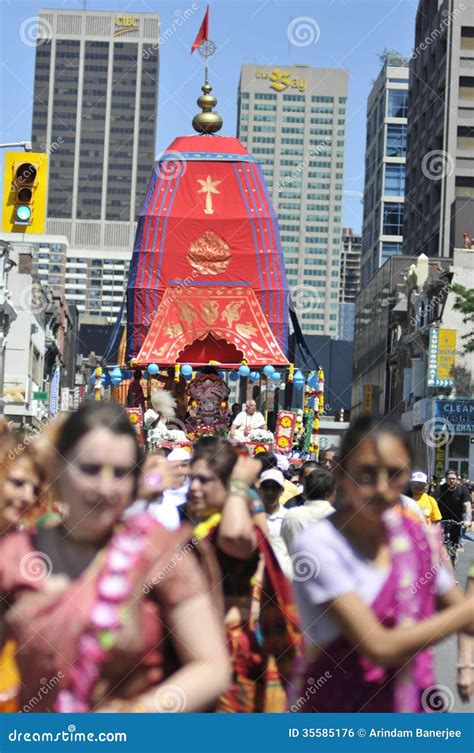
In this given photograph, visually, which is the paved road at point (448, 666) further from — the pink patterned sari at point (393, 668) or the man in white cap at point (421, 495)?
the man in white cap at point (421, 495)

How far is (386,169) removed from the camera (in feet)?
325

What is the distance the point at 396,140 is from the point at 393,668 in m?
101

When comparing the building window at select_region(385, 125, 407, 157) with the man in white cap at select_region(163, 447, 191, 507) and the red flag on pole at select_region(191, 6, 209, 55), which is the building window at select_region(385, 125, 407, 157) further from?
the man in white cap at select_region(163, 447, 191, 507)

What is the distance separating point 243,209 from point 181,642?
26.9 m

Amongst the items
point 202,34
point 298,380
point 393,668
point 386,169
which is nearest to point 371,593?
point 393,668

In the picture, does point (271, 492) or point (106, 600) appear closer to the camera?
point (106, 600)

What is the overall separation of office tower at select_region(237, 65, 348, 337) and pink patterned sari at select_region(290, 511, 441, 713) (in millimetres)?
182925

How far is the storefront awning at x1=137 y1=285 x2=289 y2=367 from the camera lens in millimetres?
28062

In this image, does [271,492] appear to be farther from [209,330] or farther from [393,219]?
[393,219]

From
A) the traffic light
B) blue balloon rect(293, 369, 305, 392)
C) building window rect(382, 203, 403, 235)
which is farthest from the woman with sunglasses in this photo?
building window rect(382, 203, 403, 235)

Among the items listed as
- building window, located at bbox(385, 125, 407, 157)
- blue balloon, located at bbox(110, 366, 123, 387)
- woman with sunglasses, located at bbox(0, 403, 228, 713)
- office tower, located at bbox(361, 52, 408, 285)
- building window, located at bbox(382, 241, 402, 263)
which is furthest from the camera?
building window, located at bbox(385, 125, 407, 157)

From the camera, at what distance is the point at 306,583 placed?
3.88 meters

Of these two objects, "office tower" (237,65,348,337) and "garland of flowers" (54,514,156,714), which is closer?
"garland of flowers" (54,514,156,714)

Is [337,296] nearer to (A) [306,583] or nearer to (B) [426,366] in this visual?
(B) [426,366]
